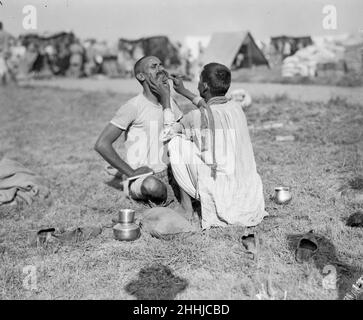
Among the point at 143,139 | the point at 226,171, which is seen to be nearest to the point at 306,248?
the point at 226,171

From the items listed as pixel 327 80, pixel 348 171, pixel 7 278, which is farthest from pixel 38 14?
pixel 327 80

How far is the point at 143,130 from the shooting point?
17.0 ft

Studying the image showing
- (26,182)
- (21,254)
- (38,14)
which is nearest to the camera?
(21,254)

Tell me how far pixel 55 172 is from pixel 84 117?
18.7 feet

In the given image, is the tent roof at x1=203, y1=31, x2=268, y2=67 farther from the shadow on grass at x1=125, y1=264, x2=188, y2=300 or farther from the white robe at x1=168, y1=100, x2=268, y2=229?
the shadow on grass at x1=125, y1=264, x2=188, y2=300

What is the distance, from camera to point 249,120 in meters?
10.2

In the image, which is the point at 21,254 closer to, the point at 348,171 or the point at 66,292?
the point at 66,292

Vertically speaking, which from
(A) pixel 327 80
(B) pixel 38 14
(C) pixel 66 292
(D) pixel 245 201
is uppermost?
(B) pixel 38 14

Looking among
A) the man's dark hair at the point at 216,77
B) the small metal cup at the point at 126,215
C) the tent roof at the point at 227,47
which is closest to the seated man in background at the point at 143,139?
the small metal cup at the point at 126,215

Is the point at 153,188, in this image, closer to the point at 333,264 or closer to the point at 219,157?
the point at 219,157

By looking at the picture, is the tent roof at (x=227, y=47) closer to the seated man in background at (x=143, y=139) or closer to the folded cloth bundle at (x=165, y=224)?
the seated man in background at (x=143, y=139)

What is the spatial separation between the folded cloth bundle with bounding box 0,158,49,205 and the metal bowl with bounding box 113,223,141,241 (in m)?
1.76

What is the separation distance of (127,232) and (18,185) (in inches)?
83.6

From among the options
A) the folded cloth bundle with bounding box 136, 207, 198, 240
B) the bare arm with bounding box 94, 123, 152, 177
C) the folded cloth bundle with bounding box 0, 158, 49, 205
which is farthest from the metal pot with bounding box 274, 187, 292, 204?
the folded cloth bundle with bounding box 0, 158, 49, 205
